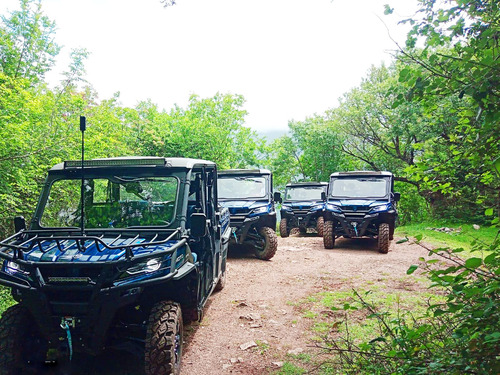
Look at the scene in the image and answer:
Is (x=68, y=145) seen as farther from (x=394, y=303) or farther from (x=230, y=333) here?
(x=394, y=303)

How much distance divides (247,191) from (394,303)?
538cm

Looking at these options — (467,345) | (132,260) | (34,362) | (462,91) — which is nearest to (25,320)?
(34,362)

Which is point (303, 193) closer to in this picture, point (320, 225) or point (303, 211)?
point (303, 211)

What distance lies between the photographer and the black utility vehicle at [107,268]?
3.62 metres

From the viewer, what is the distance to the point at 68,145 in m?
8.67

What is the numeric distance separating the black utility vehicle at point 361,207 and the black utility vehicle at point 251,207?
1.92 metres

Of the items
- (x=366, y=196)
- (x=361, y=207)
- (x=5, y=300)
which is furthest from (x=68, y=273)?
(x=366, y=196)

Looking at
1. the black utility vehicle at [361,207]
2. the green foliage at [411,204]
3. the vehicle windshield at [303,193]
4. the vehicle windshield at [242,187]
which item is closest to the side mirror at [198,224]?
the vehicle windshield at [242,187]

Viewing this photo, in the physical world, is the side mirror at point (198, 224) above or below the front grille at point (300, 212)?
above

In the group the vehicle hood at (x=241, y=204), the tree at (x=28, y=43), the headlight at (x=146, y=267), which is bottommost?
the vehicle hood at (x=241, y=204)

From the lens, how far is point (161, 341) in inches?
147

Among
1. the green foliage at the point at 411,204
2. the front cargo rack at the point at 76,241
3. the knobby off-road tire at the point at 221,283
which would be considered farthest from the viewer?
the green foliage at the point at 411,204

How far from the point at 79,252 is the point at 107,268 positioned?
46 cm

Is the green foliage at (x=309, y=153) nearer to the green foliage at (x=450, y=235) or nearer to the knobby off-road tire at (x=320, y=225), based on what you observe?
the green foliage at (x=450, y=235)
